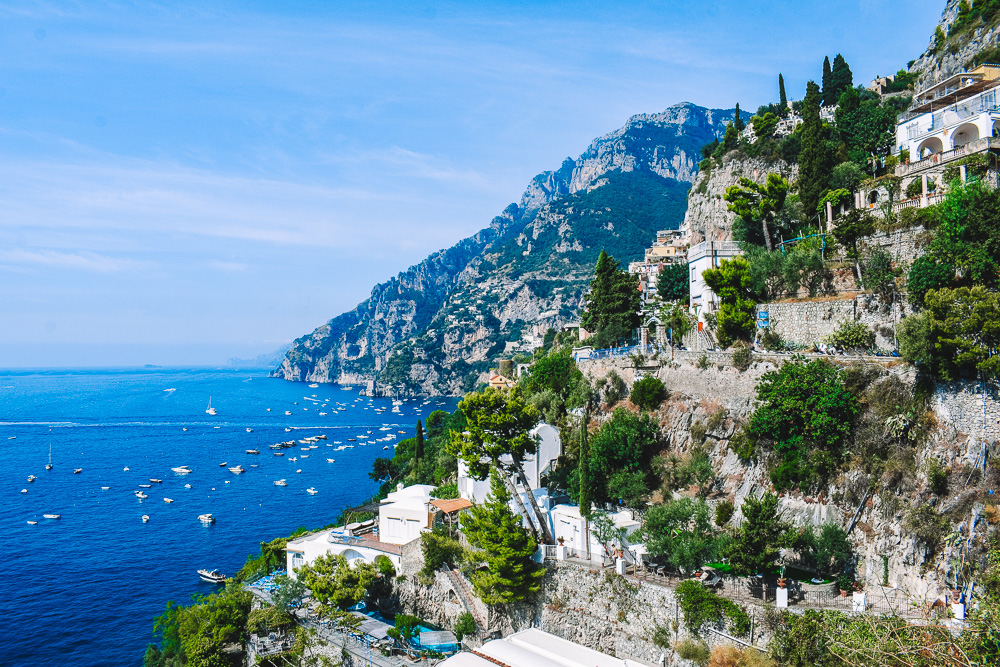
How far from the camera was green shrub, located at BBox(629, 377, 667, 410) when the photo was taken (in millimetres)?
31719

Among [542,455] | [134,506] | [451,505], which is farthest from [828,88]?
[134,506]

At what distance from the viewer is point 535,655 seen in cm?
2206

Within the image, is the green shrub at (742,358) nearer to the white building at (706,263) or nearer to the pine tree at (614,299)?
the white building at (706,263)

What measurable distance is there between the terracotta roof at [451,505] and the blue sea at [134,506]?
679 inches

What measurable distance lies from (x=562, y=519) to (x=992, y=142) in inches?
1013

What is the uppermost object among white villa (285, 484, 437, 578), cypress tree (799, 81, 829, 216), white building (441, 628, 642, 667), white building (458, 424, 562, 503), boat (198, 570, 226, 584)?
cypress tree (799, 81, 829, 216)

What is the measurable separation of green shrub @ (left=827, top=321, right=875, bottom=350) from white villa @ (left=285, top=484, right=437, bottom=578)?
2081cm

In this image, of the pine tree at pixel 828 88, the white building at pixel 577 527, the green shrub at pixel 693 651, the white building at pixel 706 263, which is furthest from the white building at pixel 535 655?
the pine tree at pixel 828 88

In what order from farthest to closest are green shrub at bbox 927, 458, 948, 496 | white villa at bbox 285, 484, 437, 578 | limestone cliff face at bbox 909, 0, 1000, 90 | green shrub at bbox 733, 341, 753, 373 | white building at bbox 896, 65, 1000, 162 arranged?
limestone cliff face at bbox 909, 0, 1000, 90
white villa at bbox 285, 484, 437, 578
white building at bbox 896, 65, 1000, 162
green shrub at bbox 733, 341, 753, 373
green shrub at bbox 927, 458, 948, 496

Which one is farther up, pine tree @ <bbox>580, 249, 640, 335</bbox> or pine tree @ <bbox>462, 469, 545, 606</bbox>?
pine tree @ <bbox>580, 249, 640, 335</bbox>

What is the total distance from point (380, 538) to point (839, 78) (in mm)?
54079

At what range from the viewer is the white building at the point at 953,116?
101 feet

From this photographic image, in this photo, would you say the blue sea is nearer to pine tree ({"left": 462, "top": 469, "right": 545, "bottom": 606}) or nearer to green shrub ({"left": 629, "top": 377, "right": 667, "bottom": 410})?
pine tree ({"left": 462, "top": 469, "right": 545, "bottom": 606})

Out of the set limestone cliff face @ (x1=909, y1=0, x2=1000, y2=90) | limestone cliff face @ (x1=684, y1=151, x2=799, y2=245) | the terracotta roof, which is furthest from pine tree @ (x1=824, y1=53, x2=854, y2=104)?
the terracotta roof
